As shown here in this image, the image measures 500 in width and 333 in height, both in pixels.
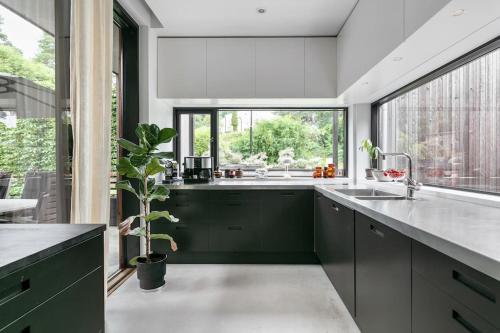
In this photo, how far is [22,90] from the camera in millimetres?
1606

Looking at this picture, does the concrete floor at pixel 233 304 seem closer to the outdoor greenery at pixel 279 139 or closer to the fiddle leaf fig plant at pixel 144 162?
the fiddle leaf fig plant at pixel 144 162

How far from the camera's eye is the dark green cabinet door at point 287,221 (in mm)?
3182

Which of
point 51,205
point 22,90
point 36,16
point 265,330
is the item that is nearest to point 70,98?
point 22,90

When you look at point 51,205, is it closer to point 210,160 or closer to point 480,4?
point 210,160

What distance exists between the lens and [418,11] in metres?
1.61

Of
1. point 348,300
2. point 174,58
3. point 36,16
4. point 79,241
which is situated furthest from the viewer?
point 174,58

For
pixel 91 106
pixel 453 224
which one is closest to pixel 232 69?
pixel 91 106

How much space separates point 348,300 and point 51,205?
204cm

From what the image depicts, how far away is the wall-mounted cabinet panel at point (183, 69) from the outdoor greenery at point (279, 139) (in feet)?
1.95

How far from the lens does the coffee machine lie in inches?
132

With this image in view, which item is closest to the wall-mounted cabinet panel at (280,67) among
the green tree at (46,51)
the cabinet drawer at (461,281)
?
the green tree at (46,51)

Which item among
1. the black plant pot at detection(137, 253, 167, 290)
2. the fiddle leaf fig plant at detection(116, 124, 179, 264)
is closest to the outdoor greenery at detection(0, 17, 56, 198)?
the fiddle leaf fig plant at detection(116, 124, 179, 264)

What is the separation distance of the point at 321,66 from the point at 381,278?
99.5 inches

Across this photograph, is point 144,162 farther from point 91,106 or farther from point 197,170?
point 197,170
